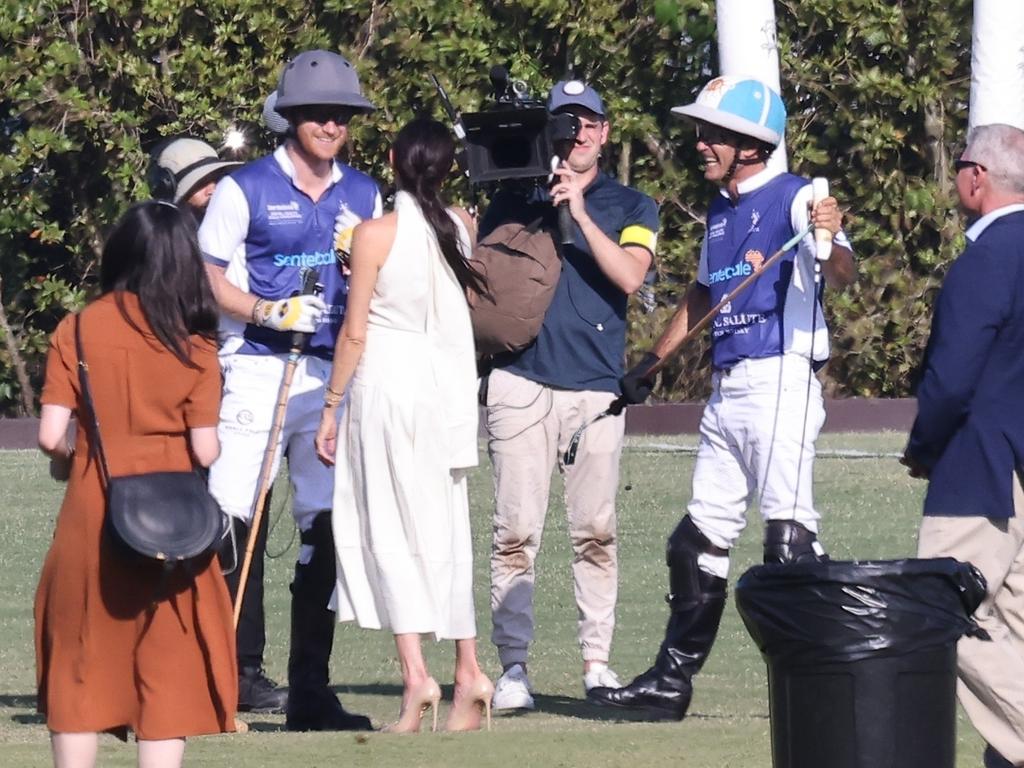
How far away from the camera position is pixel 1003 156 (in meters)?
6.22

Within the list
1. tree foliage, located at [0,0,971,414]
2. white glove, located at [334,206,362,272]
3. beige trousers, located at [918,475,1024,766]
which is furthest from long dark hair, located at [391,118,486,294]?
tree foliage, located at [0,0,971,414]

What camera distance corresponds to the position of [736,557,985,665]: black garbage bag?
538 centimetres

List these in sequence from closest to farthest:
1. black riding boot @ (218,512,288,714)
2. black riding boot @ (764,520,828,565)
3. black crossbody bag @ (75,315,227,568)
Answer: black crossbody bag @ (75,315,227,568), black riding boot @ (764,520,828,565), black riding boot @ (218,512,288,714)

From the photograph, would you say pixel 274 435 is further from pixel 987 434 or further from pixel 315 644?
pixel 987 434

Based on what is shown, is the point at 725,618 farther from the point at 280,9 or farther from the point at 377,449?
the point at 280,9

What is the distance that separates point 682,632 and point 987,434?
1.67m

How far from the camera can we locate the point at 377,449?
704 centimetres

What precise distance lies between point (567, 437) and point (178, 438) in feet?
8.51

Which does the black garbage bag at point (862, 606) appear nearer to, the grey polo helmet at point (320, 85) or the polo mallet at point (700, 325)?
the polo mallet at point (700, 325)

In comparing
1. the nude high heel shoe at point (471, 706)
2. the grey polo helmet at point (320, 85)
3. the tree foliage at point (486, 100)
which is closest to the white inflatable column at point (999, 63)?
the tree foliage at point (486, 100)

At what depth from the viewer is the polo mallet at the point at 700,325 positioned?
7012 millimetres

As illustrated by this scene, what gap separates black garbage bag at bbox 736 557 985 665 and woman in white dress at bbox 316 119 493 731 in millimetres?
1734

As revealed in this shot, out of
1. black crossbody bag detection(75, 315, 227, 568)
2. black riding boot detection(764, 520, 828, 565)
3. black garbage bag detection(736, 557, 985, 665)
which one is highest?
black crossbody bag detection(75, 315, 227, 568)

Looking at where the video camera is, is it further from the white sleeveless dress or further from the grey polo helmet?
the white sleeveless dress
